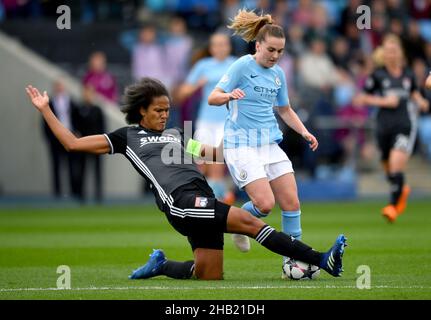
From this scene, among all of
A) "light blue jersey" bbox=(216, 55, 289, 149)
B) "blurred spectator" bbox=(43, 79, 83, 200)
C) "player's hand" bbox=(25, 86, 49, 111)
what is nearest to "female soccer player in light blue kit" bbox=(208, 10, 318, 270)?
"light blue jersey" bbox=(216, 55, 289, 149)

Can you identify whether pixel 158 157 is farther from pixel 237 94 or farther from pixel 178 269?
pixel 178 269

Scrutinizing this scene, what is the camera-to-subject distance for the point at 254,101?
1073 centimetres

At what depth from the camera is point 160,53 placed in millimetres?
23953

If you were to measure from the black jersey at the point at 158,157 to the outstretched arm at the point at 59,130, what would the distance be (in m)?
0.23

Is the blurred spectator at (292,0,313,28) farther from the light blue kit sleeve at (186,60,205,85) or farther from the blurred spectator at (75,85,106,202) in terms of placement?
the light blue kit sleeve at (186,60,205,85)

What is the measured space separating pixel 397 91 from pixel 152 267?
804 centimetres

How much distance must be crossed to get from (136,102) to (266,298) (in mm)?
2507

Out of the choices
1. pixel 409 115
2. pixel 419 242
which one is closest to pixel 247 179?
pixel 419 242

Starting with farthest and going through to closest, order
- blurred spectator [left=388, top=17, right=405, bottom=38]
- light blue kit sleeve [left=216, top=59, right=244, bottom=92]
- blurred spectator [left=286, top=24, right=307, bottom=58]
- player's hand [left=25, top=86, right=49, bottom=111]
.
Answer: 1. blurred spectator [left=388, top=17, right=405, bottom=38]
2. blurred spectator [left=286, top=24, right=307, bottom=58]
3. light blue kit sleeve [left=216, top=59, right=244, bottom=92]
4. player's hand [left=25, top=86, right=49, bottom=111]

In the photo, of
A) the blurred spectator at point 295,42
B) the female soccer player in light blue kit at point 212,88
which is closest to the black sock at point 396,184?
the female soccer player in light blue kit at point 212,88

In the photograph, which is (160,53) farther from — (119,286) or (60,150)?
(119,286)

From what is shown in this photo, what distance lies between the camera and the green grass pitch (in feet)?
29.4

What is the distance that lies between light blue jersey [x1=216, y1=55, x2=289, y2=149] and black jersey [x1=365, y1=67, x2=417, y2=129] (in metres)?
6.65

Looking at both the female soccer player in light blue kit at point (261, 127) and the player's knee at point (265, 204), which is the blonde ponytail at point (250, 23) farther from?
the player's knee at point (265, 204)
